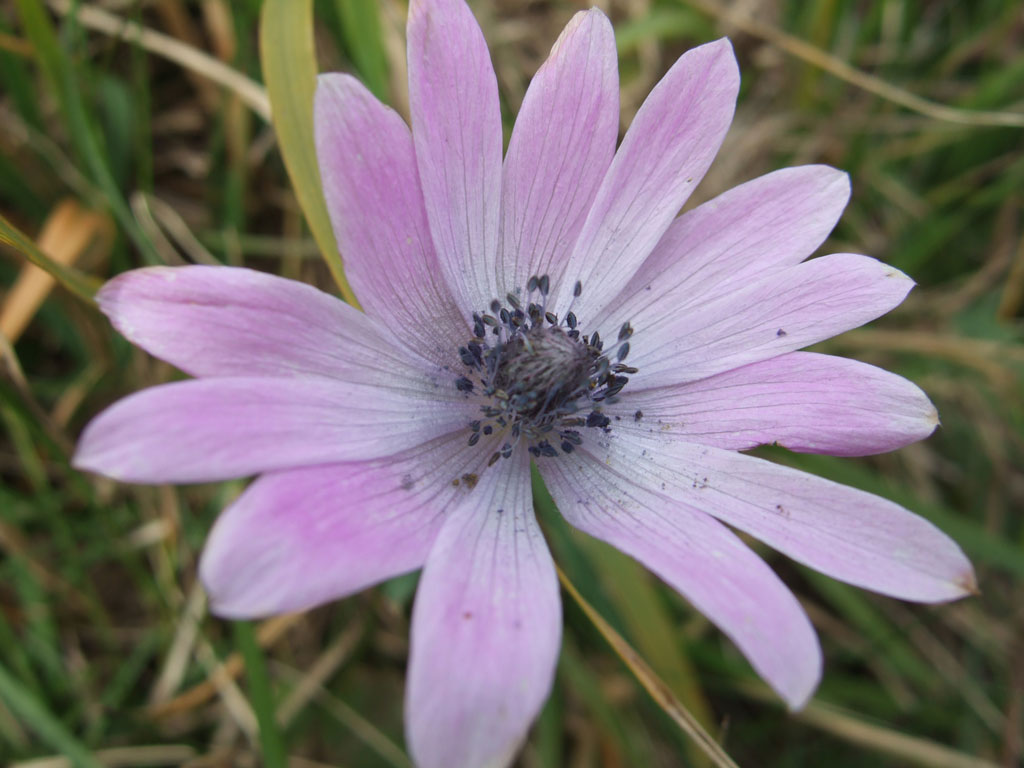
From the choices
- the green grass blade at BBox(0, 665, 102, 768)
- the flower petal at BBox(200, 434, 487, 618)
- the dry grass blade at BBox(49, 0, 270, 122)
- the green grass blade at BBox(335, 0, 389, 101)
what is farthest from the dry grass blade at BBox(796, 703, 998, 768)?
the dry grass blade at BBox(49, 0, 270, 122)

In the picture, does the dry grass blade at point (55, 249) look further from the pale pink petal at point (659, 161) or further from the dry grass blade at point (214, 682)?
the pale pink petal at point (659, 161)

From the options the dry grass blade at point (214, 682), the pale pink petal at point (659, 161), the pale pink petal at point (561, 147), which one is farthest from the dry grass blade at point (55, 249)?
the pale pink petal at point (659, 161)

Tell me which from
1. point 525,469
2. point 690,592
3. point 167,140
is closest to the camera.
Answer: point 690,592

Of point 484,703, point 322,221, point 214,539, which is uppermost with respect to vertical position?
point 322,221

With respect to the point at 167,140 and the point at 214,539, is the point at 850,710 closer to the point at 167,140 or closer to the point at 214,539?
the point at 214,539

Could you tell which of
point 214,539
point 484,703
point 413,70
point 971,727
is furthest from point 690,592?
point 971,727
